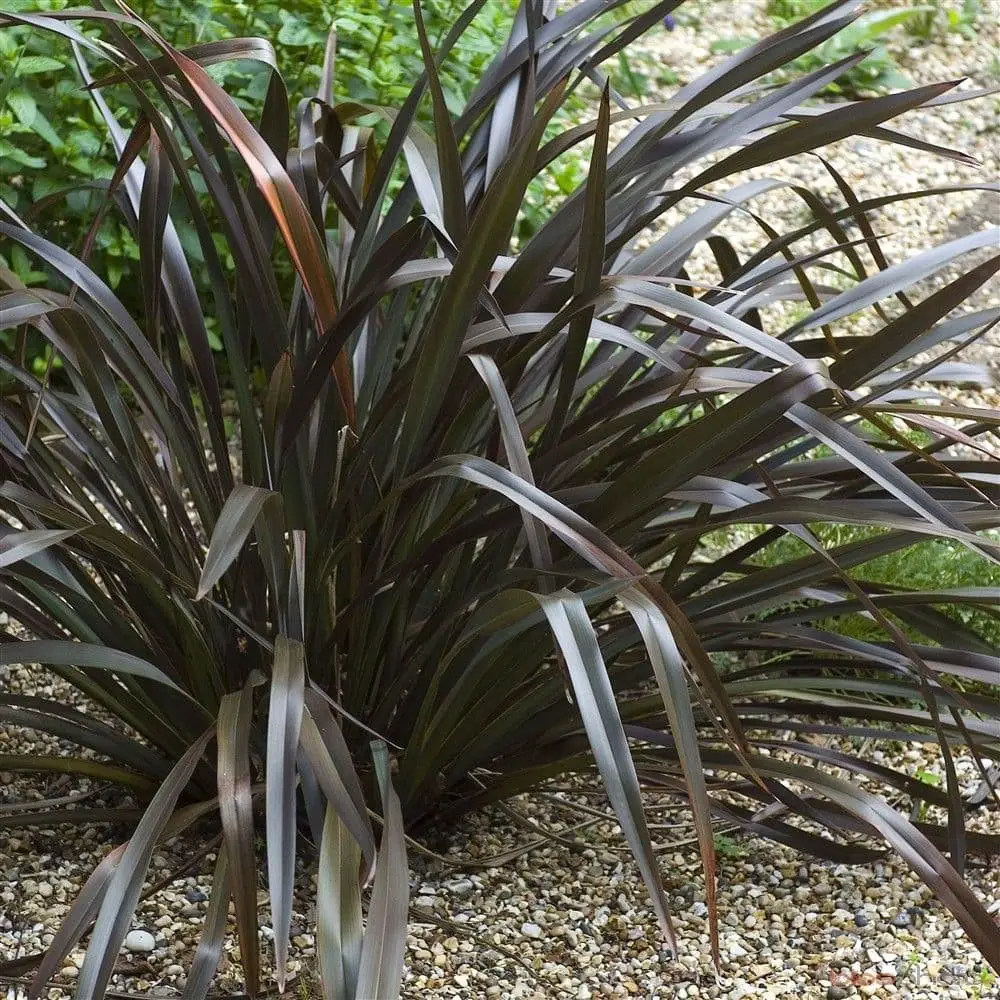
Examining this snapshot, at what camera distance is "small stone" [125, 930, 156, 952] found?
5.77ft

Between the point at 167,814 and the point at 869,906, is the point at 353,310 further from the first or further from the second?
the point at 869,906

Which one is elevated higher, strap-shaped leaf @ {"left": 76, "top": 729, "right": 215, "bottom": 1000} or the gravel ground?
strap-shaped leaf @ {"left": 76, "top": 729, "right": 215, "bottom": 1000}

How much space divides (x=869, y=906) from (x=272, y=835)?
105 cm

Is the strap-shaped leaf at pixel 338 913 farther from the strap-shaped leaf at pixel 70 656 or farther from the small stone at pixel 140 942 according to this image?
the small stone at pixel 140 942

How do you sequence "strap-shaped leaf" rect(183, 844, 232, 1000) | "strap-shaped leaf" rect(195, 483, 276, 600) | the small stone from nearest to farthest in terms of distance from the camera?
"strap-shaped leaf" rect(195, 483, 276, 600)
"strap-shaped leaf" rect(183, 844, 232, 1000)
the small stone

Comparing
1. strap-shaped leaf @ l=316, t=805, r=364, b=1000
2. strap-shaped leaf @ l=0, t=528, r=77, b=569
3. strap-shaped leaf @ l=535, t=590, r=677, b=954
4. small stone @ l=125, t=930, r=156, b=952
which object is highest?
strap-shaped leaf @ l=0, t=528, r=77, b=569

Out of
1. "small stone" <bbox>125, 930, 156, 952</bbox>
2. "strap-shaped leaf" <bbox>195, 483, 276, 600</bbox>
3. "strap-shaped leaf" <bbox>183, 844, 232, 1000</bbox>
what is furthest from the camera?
"small stone" <bbox>125, 930, 156, 952</bbox>

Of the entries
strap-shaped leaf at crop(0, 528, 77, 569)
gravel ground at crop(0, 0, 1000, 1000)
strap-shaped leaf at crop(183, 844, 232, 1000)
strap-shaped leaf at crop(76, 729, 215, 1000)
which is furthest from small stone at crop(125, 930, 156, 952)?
strap-shaped leaf at crop(0, 528, 77, 569)

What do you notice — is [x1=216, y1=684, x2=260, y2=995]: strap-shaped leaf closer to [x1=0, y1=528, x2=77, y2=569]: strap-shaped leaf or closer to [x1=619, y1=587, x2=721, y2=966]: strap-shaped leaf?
[x1=0, y1=528, x2=77, y2=569]: strap-shaped leaf

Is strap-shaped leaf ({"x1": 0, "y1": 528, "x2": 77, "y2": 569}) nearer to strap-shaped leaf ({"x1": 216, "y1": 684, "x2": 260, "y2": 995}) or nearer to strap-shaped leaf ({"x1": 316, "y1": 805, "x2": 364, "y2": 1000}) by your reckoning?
strap-shaped leaf ({"x1": 216, "y1": 684, "x2": 260, "y2": 995})

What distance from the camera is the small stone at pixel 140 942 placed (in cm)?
176

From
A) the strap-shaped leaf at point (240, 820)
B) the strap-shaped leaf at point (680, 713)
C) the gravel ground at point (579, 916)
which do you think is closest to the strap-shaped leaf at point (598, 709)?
the strap-shaped leaf at point (680, 713)

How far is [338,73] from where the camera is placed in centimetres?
311

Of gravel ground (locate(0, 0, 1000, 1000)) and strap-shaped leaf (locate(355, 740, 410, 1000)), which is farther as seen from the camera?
gravel ground (locate(0, 0, 1000, 1000))
